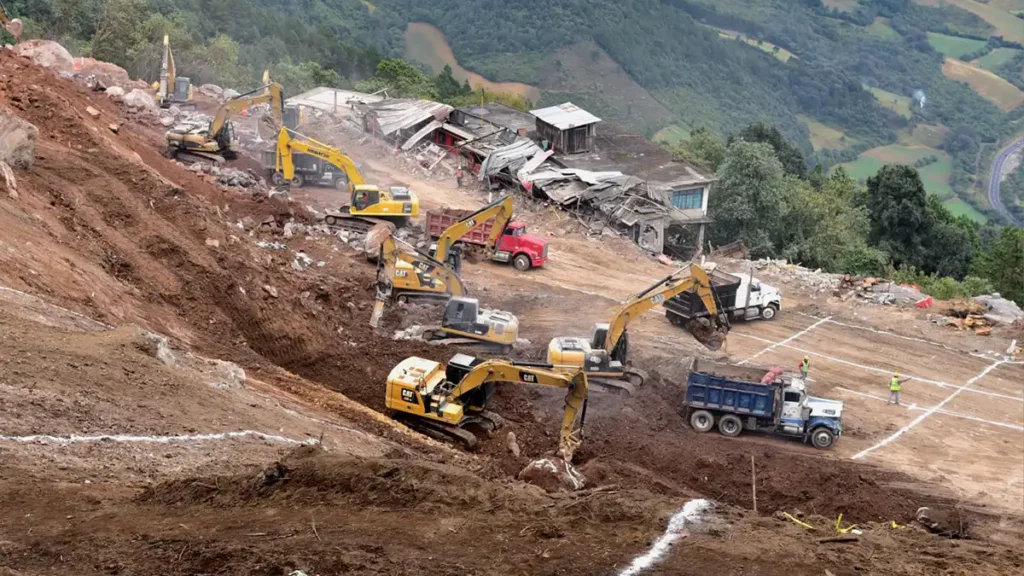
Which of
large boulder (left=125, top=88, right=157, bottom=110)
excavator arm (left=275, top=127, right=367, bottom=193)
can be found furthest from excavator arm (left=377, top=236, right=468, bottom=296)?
large boulder (left=125, top=88, right=157, bottom=110)

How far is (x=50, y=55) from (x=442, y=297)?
1125 inches

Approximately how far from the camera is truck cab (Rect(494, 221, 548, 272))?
122ft

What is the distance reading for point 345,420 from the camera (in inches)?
909

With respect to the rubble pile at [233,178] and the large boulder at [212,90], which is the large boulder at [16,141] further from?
the large boulder at [212,90]

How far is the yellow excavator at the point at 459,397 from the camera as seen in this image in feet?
76.8

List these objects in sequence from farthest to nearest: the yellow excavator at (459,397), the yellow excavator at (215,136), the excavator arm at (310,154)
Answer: the yellow excavator at (215,136) < the excavator arm at (310,154) < the yellow excavator at (459,397)

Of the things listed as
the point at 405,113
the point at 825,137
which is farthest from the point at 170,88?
the point at 825,137

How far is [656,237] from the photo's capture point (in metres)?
42.7

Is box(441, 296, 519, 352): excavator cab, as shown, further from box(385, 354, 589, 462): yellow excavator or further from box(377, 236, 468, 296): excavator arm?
box(385, 354, 589, 462): yellow excavator

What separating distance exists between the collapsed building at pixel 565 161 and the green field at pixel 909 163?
5982 cm

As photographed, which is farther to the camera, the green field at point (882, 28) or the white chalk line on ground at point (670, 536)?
the green field at point (882, 28)

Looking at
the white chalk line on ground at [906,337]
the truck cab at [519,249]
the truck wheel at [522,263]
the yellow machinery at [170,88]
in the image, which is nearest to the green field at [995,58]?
the yellow machinery at [170,88]

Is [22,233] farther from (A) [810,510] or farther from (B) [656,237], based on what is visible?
(B) [656,237]

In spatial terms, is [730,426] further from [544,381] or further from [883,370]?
[883,370]
